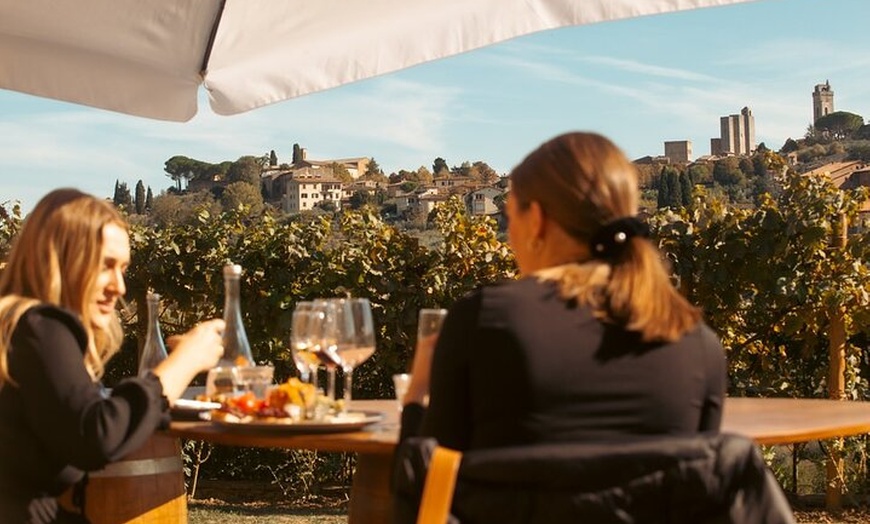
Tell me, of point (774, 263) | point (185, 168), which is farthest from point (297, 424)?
point (185, 168)

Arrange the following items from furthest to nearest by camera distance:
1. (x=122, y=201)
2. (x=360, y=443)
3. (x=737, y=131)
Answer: (x=737, y=131) → (x=122, y=201) → (x=360, y=443)

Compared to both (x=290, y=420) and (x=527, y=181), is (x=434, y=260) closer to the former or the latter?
(x=290, y=420)

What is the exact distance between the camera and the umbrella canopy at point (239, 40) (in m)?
3.74

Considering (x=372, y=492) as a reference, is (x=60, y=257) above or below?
above

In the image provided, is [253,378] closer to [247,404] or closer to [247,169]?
[247,404]

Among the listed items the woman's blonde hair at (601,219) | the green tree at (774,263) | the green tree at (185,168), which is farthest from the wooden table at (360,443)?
the green tree at (185,168)

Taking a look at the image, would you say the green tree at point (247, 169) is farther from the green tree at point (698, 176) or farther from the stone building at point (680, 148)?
the stone building at point (680, 148)

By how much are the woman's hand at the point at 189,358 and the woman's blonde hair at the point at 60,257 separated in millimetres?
167

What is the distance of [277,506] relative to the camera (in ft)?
24.2

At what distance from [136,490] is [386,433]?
822mm

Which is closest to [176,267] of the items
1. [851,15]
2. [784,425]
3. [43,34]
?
[43,34]

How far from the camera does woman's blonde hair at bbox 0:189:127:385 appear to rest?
2801 millimetres


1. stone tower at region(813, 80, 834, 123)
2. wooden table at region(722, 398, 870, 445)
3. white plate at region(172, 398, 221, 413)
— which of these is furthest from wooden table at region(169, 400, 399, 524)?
stone tower at region(813, 80, 834, 123)

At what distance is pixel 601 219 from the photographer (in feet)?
7.38
